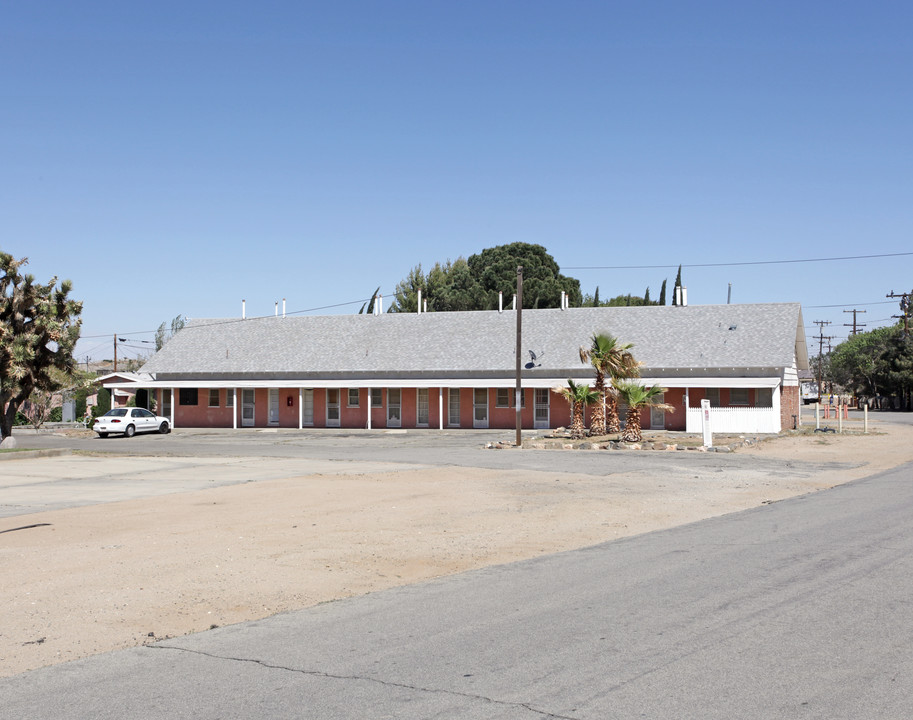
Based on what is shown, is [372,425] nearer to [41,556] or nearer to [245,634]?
[41,556]

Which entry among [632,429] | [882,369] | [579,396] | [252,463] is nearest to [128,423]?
[252,463]

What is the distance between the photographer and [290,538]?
12656 millimetres

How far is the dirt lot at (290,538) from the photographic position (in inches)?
331

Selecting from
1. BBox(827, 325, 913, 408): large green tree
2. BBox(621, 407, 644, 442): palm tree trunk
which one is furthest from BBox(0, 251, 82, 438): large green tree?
BBox(827, 325, 913, 408): large green tree

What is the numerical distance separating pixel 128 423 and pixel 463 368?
1655 centimetres

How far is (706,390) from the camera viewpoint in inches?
1700

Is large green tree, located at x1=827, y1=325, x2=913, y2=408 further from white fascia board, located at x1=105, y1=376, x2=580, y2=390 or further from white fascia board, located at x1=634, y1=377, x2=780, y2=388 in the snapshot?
white fascia board, located at x1=105, y1=376, x2=580, y2=390

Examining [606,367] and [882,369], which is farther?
[882,369]

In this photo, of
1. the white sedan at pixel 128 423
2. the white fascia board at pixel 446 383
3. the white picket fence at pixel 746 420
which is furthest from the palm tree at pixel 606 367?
the white sedan at pixel 128 423

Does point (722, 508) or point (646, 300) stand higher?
point (646, 300)

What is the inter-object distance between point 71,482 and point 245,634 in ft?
48.7

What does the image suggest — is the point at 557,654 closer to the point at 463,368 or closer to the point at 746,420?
the point at 746,420

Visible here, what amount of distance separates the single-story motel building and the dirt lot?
808 inches

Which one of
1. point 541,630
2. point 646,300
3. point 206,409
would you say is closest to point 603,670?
point 541,630
